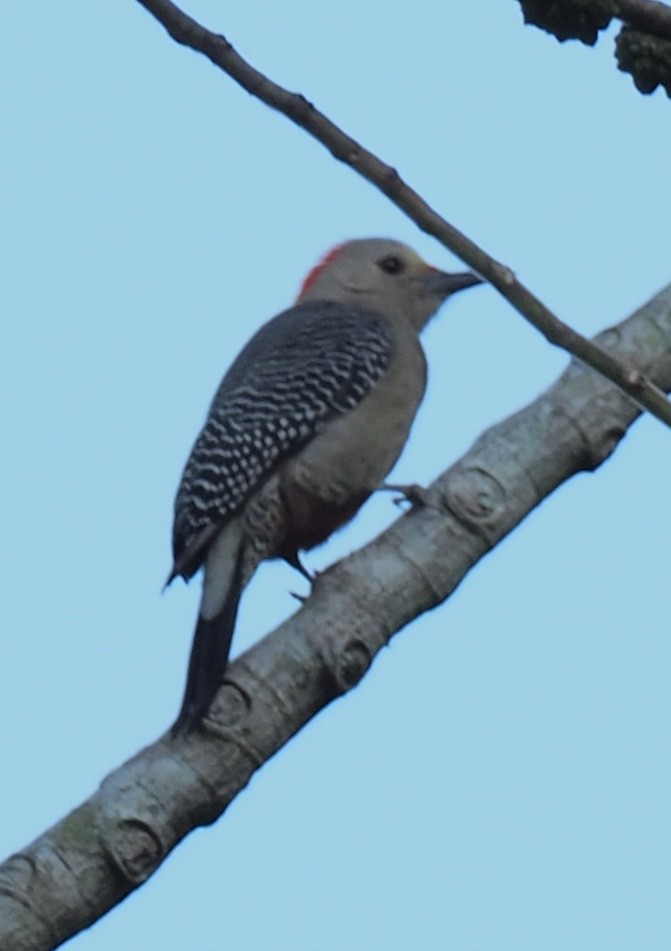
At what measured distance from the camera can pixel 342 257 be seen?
24.2 ft

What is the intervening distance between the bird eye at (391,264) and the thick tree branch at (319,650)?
2.55 metres

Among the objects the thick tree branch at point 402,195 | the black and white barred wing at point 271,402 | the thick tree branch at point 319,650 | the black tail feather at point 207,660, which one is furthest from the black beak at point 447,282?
the thick tree branch at point 402,195

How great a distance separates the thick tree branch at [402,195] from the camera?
2.88 meters

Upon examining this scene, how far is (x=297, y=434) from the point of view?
5.90 m

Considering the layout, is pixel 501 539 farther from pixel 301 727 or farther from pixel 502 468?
pixel 301 727

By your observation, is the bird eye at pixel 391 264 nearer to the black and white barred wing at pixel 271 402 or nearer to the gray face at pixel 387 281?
the gray face at pixel 387 281

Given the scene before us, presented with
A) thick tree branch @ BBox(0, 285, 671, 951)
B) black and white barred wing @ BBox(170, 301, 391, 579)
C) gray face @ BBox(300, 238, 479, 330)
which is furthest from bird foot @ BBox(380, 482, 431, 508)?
gray face @ BBox(300, 238, 479, 330)

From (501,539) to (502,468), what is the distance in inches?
6.9

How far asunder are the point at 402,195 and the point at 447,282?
416cm

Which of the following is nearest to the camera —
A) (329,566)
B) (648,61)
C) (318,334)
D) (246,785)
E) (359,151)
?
(359,151)

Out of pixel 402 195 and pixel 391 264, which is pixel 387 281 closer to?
pixel 391 264

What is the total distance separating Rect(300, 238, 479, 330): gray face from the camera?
705cm

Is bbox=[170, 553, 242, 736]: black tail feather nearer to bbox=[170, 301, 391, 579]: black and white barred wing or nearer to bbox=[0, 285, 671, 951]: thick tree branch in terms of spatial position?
bbox=[0, 285, 671, 951]: thick tree branch

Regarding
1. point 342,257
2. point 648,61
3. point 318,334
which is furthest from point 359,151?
point 342,257
